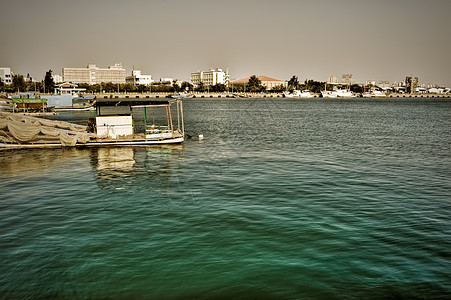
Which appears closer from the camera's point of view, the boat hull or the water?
the water

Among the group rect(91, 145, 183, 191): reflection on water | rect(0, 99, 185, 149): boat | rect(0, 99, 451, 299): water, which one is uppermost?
rect(0, 99, 185, 149): boat

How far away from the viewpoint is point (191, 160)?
1446 inches

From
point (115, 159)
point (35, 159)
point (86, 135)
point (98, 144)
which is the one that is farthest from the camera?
point (86, 135)

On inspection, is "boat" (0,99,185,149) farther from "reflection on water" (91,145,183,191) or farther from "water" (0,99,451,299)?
"water" (0,99,451,299)

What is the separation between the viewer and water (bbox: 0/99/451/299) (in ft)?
43.3

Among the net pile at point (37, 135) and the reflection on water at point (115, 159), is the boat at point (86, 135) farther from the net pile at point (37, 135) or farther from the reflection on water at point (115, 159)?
the reflection on water at point (115, 159)

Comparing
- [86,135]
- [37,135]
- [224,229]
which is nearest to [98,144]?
[86,135]

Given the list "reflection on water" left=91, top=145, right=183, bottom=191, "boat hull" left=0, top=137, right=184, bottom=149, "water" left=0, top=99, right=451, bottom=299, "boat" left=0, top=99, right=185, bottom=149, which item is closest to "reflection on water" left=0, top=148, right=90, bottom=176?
"water" left=0, top=99, right=451, bottom=299

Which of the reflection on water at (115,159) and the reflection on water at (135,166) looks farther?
the reflection on water at (115,159)

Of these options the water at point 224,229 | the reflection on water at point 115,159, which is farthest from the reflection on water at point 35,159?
the reflection on water at point 115,159

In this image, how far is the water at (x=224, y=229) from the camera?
13211 mm

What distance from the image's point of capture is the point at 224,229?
59.8 feet

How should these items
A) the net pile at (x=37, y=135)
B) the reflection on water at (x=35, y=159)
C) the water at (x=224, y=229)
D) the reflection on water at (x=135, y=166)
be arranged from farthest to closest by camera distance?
the net pile at (x=37, y=135)
the reflection on water at (x=35, y=159)
the reflection on water at (x=135, y=166)
the water at (x=224, y=229)

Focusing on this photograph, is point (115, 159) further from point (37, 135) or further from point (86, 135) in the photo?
point (37, 135)
